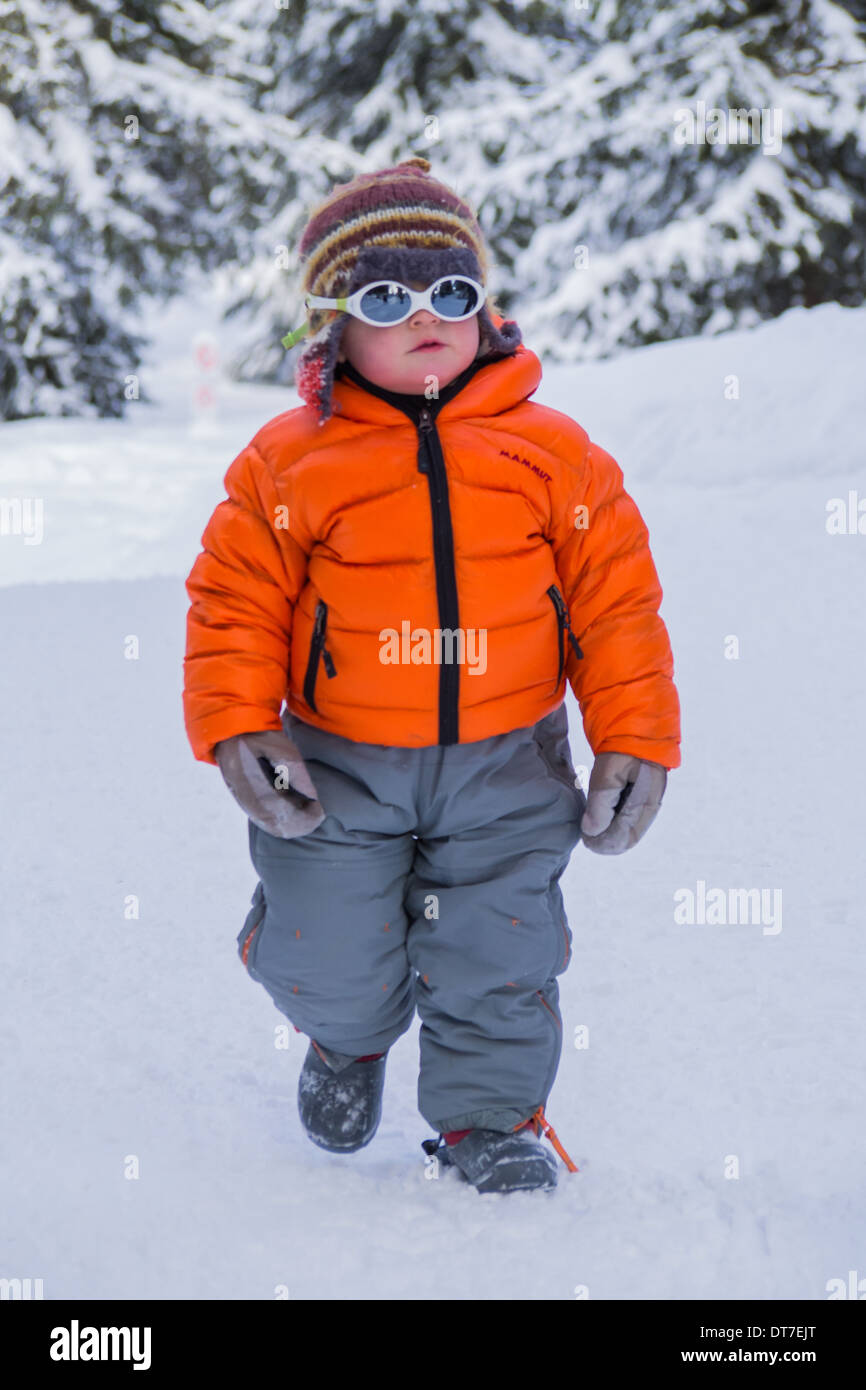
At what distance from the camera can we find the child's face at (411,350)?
1.82m

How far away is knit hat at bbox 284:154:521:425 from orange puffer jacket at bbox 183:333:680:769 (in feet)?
0.17

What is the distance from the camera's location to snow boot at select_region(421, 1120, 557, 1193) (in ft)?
5.89

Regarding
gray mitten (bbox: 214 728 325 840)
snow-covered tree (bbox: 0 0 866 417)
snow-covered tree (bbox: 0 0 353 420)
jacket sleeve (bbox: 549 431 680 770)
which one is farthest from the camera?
snow-covered tree (bbox: 0 0 866 417)

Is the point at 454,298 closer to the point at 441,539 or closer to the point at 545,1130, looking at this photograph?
the point at 441,539

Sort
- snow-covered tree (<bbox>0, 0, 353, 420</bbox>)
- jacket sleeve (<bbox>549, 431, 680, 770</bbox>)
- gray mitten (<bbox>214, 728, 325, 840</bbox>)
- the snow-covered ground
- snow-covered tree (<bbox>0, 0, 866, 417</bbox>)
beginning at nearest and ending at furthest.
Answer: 1. the snow-covered ground
2. gray mitten (<bbox>214, 728, 325, 840</bbox>)
3. jacket sleeve (<bbox>549, 431, 680, 770</bbox>)
4. snow-covered tree (<bbox>0, 0, 353, 420</bbox>)
5. snow-covered tree (<bbox>0, 0, 866, 417</bbox>)

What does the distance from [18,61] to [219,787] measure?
8886mm

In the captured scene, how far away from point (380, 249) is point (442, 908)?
2.93ft

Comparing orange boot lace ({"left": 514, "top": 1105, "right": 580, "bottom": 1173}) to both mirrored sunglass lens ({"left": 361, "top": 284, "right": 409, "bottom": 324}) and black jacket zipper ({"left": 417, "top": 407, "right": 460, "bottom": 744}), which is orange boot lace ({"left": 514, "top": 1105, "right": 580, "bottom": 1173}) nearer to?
black jacket zipper ({"left": 417, "top": 407, "right": 460, "bottom": 744})

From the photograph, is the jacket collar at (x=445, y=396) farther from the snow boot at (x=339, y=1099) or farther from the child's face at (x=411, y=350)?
the snow boot at (x=339, y=1099)

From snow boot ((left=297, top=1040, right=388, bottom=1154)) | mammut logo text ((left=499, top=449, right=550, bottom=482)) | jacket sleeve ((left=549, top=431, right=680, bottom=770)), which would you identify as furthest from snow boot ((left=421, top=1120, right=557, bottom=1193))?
mammut logo text ((left=499, top=449, right=550, bottom=482))

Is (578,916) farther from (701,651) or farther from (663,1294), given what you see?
(701,651)

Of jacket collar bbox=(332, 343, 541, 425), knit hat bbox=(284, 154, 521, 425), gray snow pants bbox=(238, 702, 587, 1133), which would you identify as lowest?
gray snow pants bbox=(238, 702, 587, 1133)

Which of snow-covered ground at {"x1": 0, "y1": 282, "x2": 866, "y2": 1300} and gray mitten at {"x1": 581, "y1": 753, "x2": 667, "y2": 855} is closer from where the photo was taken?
snow-covered ground at {"x1": 0, "y1": 282, "x2": 866, "y2": 1300}

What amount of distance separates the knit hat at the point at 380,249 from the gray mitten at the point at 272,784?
449mm
